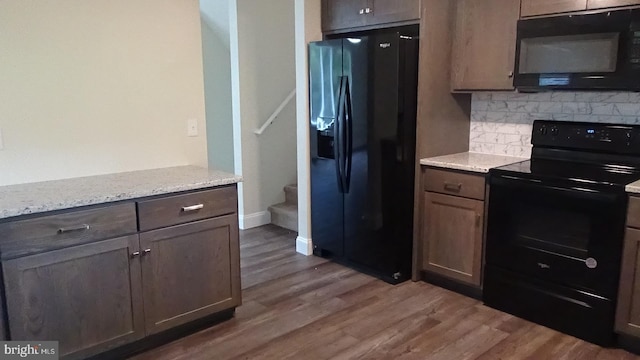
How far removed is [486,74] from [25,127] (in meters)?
2.67

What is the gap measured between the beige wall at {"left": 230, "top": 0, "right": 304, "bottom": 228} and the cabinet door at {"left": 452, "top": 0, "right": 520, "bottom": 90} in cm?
198

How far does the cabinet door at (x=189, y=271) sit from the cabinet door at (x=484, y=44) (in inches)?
70.3

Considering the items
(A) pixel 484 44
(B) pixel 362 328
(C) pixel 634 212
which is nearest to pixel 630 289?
(C) pixel 634 212

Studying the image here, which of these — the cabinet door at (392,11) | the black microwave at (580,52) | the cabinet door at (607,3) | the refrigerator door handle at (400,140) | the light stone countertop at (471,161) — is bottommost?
the light stone countertop at (471,161)

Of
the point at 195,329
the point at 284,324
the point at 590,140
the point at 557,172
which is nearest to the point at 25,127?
the point at 195,329

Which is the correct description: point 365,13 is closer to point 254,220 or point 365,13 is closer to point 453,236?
point 453,236

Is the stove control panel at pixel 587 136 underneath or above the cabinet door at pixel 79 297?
above

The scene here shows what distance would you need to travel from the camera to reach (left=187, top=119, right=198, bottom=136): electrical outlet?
3119 millimetres

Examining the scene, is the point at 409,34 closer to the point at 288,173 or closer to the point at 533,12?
the point at 533,12

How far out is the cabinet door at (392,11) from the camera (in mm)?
3184

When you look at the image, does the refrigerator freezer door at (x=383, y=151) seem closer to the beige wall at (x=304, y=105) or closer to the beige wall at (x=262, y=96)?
the beige wall at (x=304, y=105)

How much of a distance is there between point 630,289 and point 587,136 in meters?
0.94

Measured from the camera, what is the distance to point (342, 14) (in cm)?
366

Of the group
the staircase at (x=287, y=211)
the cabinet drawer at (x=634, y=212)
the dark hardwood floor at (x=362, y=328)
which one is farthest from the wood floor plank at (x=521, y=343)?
the staircase at (x=287, y=211)
